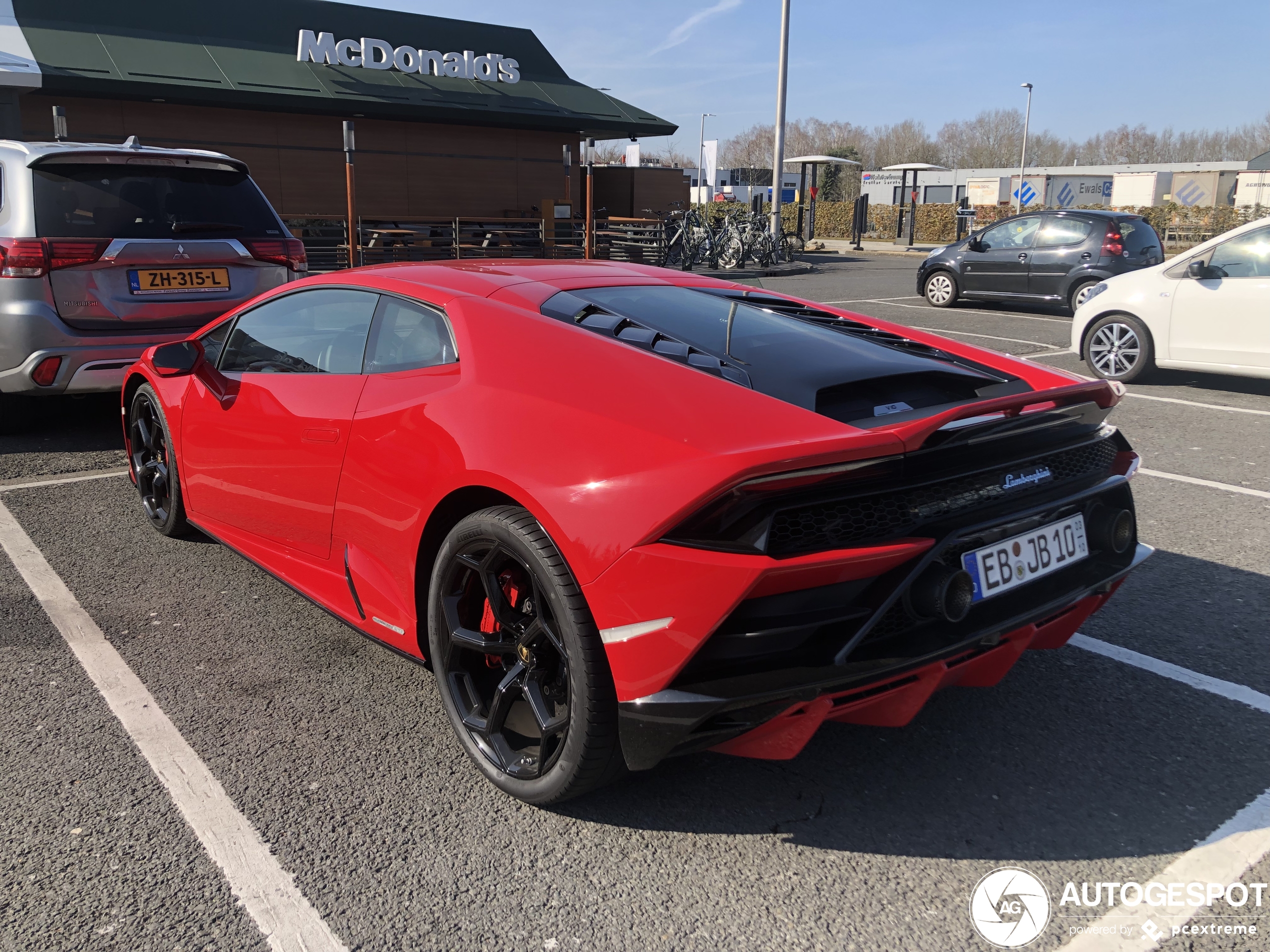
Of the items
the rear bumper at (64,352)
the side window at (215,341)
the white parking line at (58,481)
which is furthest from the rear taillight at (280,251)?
the side window at (215,341)

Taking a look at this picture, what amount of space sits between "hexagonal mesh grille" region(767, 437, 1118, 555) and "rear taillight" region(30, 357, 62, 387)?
17.2 ft

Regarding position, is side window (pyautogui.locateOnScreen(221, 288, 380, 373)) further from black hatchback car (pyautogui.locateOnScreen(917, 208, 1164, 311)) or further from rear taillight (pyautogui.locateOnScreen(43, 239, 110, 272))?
black hatchback car (pyautogui.locateOnScreen(917, 208, 1164, 311))

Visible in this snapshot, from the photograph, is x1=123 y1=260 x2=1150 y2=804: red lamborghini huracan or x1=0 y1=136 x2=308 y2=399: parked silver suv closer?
x1=123 y1=260 x2=1150 y2=804: red lamborghini huracan

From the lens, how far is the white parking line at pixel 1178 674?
318 cm

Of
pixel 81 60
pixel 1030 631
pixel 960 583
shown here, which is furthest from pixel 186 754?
pixel 81 60

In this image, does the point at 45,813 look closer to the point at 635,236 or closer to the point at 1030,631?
the point at 1030,631

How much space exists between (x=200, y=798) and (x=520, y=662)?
91 cm

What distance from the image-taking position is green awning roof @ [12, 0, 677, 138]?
56.7ft

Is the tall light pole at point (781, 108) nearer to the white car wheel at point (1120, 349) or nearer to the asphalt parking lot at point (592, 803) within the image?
the white car wheel at point (1120, 349)

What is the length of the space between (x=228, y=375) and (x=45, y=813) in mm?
1845

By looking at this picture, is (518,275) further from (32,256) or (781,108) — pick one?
(781,108)

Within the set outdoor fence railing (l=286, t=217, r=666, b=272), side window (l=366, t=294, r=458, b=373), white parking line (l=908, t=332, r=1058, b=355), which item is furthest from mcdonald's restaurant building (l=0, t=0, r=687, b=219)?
side window (l=366, t=294, r=458, b=373)

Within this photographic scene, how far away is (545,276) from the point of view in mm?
3340

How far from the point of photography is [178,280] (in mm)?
6227
